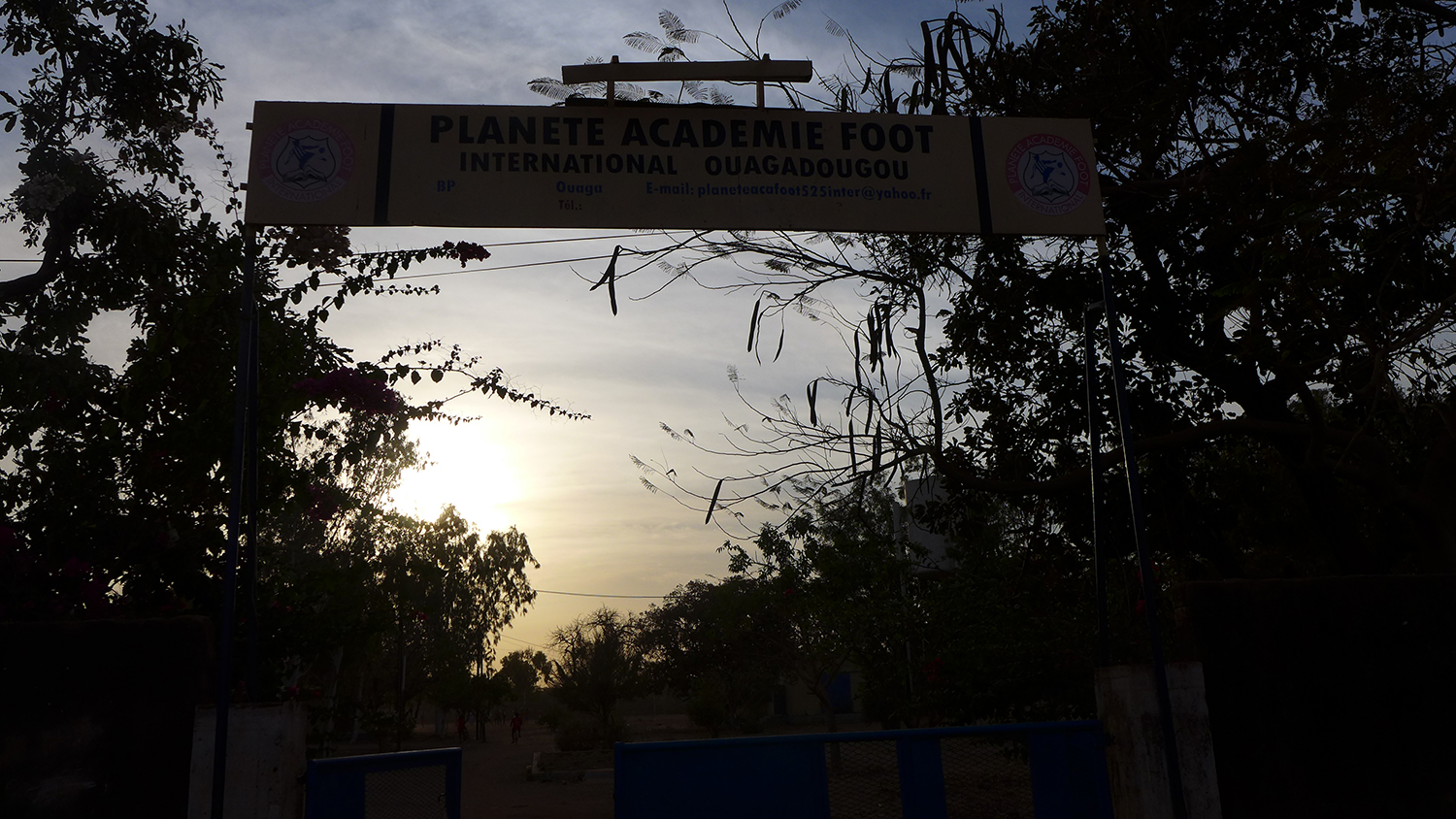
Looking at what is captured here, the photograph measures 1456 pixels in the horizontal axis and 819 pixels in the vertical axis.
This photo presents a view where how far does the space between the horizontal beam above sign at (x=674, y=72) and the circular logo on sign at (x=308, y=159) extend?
4.56 ft

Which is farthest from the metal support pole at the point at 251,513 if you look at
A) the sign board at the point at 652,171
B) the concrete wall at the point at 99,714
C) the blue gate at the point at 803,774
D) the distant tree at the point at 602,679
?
the distant tree at the point at 602,679

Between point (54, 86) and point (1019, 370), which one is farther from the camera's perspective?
point (1019, 370)

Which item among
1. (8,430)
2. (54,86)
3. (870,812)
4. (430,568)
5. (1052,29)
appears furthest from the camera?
(430,568)

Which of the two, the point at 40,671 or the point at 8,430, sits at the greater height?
the point at 8,430

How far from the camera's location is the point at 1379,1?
8.23 meters

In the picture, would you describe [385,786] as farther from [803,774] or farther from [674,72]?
[674,72]

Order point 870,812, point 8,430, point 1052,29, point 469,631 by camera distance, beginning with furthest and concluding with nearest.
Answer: point 469,631, point 870,812, point 1052,29, point 8,430

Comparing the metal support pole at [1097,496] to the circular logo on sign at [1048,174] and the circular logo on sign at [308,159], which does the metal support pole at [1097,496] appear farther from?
the circular logo on sign at [308,159]

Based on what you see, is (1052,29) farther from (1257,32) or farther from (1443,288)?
(1443,288)

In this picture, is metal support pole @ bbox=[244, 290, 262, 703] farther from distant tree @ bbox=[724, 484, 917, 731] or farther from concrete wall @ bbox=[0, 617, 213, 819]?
distant tree @ bbox=[724, 484, 917, 731]

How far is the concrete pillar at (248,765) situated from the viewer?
14.9ft

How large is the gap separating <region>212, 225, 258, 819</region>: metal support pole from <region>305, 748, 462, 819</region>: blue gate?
1.34 ft

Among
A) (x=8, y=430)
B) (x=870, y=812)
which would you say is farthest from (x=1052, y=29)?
(x=8, y=430)

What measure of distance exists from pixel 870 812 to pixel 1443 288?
761cm
